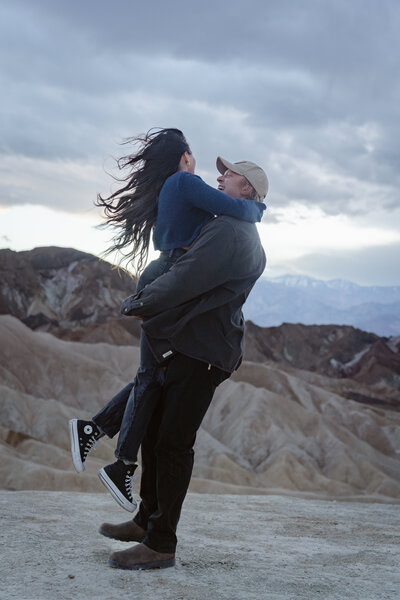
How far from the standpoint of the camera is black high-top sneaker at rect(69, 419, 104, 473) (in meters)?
3.80

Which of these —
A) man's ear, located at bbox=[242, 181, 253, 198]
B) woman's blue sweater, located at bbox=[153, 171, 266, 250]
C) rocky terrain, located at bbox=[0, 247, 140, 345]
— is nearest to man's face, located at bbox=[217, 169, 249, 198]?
man's ear, located at bbox=[242, 181, 253, 198]

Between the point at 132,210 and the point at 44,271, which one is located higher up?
the point at 44,271

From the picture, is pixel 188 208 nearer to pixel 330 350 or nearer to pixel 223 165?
pixel 223 165

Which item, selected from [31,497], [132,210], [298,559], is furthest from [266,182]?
[31,497]

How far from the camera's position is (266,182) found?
3.83m

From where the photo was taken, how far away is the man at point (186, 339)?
355 centimetres

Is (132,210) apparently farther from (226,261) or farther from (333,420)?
(333,420)

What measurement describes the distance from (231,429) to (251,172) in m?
43.4

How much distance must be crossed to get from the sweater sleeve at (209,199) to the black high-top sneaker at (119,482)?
1455 millimetres

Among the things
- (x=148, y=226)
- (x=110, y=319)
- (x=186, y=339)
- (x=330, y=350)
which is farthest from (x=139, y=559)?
(x=330, y=350)

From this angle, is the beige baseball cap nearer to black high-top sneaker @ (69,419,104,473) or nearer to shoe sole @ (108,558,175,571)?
black high-top sneaker @ (69,419,104,473)

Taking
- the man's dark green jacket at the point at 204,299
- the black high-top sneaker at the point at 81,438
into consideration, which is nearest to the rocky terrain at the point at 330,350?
the black high-top sneaker at the point at 81,438

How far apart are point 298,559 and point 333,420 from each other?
49.8 metres

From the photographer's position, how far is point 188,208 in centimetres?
371
